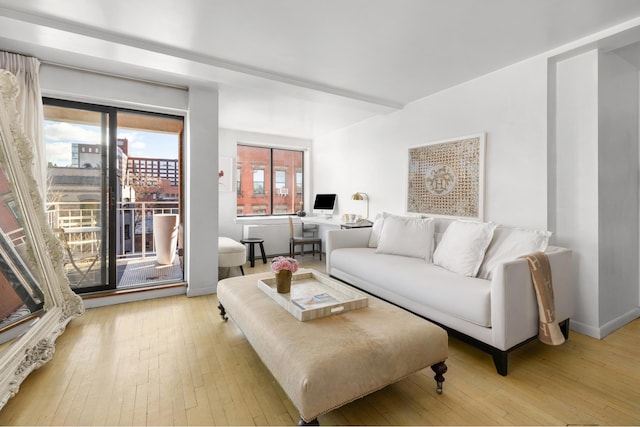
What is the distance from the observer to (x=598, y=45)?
237 cm

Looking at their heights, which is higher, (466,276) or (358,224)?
(358,224)

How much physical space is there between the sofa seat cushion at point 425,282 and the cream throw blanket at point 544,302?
31 cm

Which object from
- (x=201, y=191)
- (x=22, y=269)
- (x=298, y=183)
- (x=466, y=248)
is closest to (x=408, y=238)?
(x=466, y=248)

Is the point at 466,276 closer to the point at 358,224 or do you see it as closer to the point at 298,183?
the point at 358,224

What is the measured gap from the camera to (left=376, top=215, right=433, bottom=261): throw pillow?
324 centimetres

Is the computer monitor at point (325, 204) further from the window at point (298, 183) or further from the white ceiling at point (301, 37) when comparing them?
the white ceiling at point (301, 37)

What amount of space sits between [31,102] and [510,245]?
4.39 m

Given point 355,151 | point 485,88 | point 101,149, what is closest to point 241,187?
point 355,151

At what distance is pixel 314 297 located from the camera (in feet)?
6.89

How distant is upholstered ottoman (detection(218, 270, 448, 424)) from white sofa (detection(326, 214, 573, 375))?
52 centimetres

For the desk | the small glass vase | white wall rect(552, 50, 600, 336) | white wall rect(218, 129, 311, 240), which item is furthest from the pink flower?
white wall rect(218, 129, 311, 240)

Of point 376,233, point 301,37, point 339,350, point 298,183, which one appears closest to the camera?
point 339,350

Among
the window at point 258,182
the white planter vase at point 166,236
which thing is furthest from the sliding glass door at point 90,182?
the window at point 258,182

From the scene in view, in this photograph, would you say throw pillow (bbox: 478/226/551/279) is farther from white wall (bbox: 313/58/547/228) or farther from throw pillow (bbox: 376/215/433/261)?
throw pillow (bbox: 376/215/433/261)
